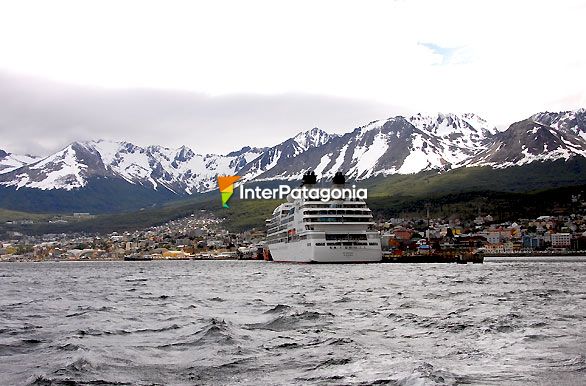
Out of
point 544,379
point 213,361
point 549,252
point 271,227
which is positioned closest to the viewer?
point 544,379

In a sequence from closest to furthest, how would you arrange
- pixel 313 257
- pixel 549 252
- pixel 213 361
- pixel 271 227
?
pixel 213 361, pixel 313 257, pixel 271 227, pixel 549 252

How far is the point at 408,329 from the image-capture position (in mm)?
32094

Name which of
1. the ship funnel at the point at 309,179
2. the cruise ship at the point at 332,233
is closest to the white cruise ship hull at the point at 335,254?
the cruise ship at the point at 332,233

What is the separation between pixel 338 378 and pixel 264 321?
1499cm

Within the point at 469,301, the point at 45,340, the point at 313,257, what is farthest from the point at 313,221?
the point at 45,340

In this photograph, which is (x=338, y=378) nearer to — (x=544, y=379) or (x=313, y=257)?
(x=544, y=379)

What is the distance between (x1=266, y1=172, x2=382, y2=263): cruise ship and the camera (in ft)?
395

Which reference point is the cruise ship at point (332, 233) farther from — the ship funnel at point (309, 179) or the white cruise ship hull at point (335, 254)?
the ship funnel at point (309, 179)

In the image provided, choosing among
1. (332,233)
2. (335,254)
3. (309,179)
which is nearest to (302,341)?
(335,254)

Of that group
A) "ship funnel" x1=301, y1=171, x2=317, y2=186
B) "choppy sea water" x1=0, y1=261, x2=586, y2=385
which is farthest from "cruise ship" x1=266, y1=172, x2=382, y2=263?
"choppy sea water" x1=0, y1=261, x2=586, y2=385

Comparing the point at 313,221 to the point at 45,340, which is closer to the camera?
the point at 45,340

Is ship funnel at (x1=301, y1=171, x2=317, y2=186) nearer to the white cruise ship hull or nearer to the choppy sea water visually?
the white cruise ship hull

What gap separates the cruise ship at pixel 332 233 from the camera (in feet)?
395

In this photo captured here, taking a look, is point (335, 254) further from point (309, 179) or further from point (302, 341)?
point (302, 341)
